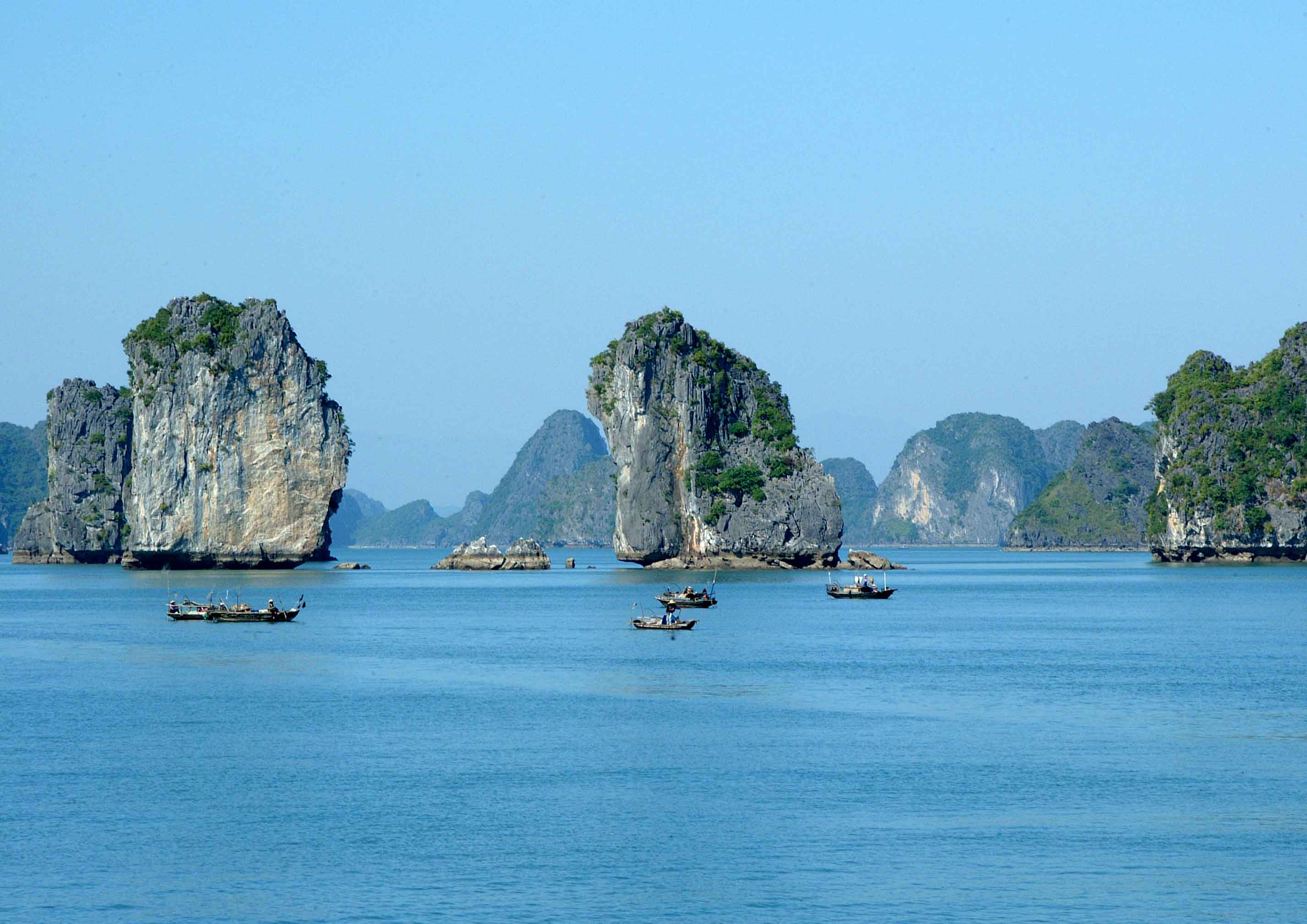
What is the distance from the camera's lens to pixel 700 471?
157 meters

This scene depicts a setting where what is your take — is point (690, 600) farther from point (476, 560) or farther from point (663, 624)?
point (476, 560)

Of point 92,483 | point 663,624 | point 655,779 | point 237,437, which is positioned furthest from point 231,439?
point 655,779

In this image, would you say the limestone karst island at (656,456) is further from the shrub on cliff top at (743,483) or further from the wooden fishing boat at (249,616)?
the wooden fishing boat at (249,616)

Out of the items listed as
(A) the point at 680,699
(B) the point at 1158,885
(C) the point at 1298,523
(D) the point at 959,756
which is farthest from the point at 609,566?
(B) the point at 1158,885

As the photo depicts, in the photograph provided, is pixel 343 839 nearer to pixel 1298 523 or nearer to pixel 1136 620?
pixel 1136 620

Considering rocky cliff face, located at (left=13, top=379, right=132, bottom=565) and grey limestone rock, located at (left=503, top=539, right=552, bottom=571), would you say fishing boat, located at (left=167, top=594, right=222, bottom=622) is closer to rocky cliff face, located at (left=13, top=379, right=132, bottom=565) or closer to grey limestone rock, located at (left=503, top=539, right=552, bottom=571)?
grey limestone rock, located at (left=503, top=539, right=552, bottom=571)

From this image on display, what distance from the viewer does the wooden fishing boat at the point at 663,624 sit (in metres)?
78.0

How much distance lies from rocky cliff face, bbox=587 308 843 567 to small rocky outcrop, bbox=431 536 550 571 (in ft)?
70.5

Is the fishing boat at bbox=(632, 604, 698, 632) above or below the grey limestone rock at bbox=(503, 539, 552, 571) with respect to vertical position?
below

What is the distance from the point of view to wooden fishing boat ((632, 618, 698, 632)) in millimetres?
78044

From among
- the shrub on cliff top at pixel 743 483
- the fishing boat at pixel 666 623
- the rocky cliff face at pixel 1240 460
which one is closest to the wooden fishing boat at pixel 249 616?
the fishing boat at pixel 666 623

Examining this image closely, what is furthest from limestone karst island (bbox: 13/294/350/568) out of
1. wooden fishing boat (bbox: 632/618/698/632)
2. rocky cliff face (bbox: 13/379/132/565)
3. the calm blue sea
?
wooden fishing boat (bbox: 632/618/698/632)

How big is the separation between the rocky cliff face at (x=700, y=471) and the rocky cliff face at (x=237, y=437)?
27.8 m

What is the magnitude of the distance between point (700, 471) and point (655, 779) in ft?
398
